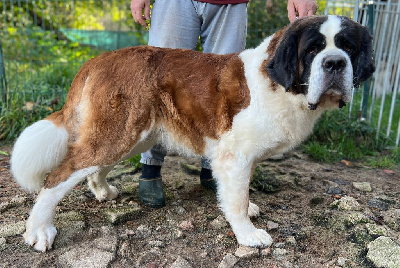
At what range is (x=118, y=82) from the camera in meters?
2.62

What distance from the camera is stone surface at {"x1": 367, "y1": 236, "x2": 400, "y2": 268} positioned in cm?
241

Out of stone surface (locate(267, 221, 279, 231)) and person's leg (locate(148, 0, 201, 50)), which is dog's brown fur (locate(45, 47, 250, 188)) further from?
stone surface (locate(267, 221, 279, 231))

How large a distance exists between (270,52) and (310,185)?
1.65 m

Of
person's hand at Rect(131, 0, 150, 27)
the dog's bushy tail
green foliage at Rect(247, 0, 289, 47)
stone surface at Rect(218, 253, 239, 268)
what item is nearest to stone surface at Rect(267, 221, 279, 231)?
stone surface at Rect(218, 253, 239, 268)

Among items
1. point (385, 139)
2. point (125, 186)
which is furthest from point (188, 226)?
point (385, 139)

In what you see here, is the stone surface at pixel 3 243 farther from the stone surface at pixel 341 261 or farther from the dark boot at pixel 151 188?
the stone surface at pixel 341 261

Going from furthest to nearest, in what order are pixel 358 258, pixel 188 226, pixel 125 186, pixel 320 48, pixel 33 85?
pixel 33 85, pixel 125 186, pixel 188 226, pixel 358 258, pixel 320 48

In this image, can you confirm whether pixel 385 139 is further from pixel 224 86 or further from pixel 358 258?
pixel 224 86

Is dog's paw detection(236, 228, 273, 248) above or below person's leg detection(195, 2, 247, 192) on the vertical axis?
below

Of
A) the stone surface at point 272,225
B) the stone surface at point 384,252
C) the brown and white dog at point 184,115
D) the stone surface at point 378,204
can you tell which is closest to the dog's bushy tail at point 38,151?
the brown and white dog at point 184,115

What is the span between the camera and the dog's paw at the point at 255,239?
8.58ft

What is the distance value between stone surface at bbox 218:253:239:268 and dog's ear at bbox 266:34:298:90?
1.11m

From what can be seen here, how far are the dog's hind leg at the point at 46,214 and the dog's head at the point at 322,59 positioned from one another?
142cm

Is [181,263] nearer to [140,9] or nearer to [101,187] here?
[101,187]
